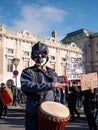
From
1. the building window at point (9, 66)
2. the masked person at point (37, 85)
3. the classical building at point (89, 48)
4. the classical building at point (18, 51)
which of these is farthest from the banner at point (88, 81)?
the classical building at point (89, 48)

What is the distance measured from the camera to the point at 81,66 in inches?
520

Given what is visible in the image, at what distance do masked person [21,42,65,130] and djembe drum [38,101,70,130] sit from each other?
18 centimetres

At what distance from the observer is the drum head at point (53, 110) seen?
3729mm

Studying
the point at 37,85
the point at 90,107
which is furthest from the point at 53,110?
the point at 90,107

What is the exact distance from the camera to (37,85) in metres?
3.97

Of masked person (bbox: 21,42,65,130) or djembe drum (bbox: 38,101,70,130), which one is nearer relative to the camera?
djembe drum (bbox: 38,101,70,130)

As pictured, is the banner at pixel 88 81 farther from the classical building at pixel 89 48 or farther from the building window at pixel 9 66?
the classical building at pixel 89 48

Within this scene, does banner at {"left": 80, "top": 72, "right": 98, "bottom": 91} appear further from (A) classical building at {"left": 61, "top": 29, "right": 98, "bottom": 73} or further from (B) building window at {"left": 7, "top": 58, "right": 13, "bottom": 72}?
(A) classical building at {"left": 61, "top": 29, "right": 98, "bottom": 73}

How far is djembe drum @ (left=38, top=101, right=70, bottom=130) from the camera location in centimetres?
373

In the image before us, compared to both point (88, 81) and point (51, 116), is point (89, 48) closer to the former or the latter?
point (88, 81)

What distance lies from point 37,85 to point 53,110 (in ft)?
1.21

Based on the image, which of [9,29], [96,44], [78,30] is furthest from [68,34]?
[9,29]

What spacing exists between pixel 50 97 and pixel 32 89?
28 centimetres

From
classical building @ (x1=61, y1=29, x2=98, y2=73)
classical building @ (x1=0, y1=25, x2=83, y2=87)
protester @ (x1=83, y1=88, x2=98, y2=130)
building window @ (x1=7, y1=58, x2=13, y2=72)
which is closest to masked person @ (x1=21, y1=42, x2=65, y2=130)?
protester @ (x1=83, y1=88, x2=98, y2=130)
